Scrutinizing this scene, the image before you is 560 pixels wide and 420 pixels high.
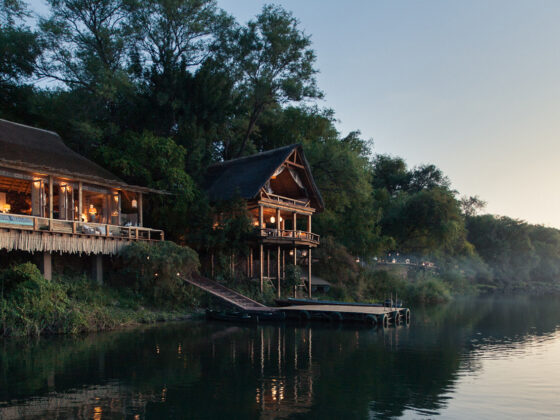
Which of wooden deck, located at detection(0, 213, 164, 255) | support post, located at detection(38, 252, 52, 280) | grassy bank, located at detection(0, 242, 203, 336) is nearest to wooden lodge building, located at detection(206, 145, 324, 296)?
grassy bank, located at detection(0, 242, 203, 336)

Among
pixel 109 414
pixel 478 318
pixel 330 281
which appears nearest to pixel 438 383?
pixel 109 414

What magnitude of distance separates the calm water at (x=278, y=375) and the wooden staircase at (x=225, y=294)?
13.7 ft

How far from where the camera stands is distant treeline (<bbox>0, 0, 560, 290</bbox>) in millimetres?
32531

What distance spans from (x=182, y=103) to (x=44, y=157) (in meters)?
12.7

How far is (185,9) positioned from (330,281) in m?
23.5

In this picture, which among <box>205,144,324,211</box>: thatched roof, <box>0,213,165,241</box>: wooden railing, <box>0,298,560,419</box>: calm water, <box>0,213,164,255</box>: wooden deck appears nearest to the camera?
<box>0,298,560,419</box>: calm water

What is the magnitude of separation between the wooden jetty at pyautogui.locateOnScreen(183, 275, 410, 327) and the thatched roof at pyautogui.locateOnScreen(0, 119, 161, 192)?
706 cm

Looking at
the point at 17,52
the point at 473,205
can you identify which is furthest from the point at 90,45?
the point at 473,205

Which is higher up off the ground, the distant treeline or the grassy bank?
the distant treeline

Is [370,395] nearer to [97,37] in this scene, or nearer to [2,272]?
[2,272]

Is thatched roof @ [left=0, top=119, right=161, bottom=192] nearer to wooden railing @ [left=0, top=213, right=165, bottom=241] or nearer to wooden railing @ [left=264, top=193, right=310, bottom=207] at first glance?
wooden railing @ [left=0, top=213, right=165, bottom=241]

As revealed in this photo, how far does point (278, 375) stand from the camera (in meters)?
14.2

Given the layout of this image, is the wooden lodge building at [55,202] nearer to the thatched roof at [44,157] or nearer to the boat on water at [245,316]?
the thatched roof at [44,157]

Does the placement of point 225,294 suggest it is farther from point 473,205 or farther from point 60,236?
point 473,205
